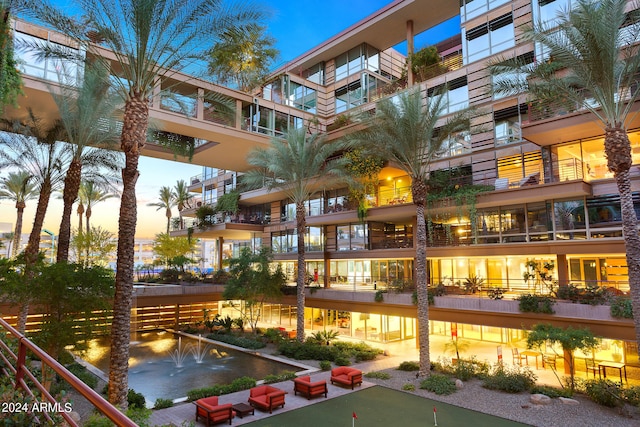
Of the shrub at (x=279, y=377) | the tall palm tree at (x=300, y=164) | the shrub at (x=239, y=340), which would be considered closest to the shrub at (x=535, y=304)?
the shrub at (x=279, y=377)

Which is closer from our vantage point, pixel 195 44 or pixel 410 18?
pixel 195 44

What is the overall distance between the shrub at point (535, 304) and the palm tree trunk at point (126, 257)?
53.4 feet

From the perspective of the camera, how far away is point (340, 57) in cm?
3581

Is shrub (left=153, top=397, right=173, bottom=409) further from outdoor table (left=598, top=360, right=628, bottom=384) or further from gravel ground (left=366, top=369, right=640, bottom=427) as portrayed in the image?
outdoor table (left=598, top=360, right=628, bottom=384)

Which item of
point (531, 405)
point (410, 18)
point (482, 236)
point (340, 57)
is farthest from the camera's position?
point (340, 57)

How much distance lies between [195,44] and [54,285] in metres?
9.61

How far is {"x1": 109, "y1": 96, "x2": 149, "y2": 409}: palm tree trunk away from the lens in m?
11.6

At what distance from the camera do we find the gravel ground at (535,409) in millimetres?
13328

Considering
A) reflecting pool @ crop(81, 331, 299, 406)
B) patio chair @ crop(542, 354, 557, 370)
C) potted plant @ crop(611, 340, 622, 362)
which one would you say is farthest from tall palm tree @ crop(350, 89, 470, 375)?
potted plant @ crop(611, 340, 622, 362)

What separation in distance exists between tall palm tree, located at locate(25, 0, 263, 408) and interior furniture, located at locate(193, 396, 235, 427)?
291cm

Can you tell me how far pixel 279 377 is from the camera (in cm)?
1858

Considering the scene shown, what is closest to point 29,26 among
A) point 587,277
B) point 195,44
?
point 195,44

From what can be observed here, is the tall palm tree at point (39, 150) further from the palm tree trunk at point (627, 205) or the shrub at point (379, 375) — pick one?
the palm tree trunk at point (627, 205)

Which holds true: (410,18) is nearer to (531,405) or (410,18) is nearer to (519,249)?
(519,249)
